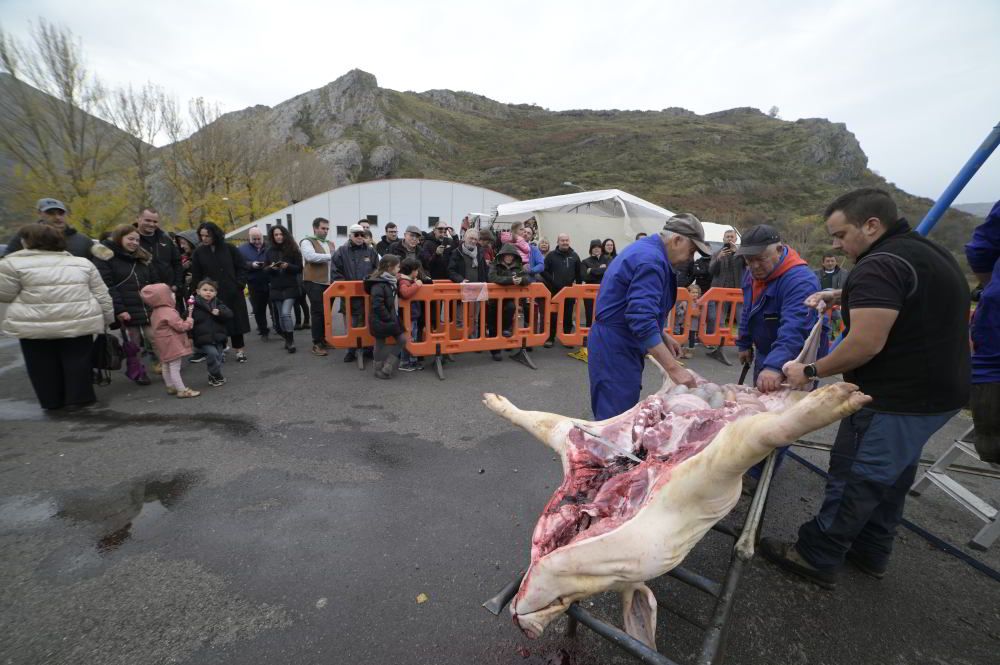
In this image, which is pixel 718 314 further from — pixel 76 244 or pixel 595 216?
pixel 76 244

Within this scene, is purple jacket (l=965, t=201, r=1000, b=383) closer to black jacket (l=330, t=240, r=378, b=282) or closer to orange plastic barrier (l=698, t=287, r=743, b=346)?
orange plastic barrier (l=698, t=287, r=743, b=346)

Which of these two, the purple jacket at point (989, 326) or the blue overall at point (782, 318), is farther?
the blue overall at point (782, 318)

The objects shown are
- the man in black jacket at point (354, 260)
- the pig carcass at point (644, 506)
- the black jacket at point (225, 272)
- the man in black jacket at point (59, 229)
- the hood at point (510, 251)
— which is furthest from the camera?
the man in black jacket at point (354, 260)

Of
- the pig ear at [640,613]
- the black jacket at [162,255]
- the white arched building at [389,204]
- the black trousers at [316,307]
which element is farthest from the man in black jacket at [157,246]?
the white arched building at [389,204]

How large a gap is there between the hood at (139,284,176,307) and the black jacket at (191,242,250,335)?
1.09m

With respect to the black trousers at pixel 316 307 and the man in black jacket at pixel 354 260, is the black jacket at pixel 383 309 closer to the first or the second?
the man in black jacket at pixel 354 260

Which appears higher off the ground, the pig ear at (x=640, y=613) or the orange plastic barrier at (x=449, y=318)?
the orange plastic barrier at (x=449, y=318)

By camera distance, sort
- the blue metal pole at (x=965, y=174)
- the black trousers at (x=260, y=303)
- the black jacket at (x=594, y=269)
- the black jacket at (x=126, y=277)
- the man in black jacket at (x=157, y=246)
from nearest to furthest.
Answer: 1. the blue metal pole at (x=965, y=174)
2. the black jacket at (x=126, y=277)
3. the man in black jacket at (x=157, y=246)
4. the black trousers at (x=260, y=303)
5. the black jacket at (x=594, y=269)

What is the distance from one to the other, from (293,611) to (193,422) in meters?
2.99

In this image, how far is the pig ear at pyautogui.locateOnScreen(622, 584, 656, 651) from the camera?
1692 mm

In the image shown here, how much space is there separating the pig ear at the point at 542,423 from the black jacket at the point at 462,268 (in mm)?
5304

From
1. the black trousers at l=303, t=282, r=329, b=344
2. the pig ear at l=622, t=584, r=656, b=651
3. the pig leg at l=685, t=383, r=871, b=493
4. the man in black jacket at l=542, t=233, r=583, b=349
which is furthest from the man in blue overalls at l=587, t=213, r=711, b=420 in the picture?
the black trousers at l=303, t=282, r=329, b=344

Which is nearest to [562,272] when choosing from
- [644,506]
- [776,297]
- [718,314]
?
[718,314]

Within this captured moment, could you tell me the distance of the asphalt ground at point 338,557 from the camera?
2.02 metres
